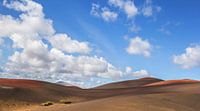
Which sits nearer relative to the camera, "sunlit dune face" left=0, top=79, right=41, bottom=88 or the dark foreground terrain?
the dark foreground terrain

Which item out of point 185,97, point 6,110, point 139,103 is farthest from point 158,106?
point 6,110

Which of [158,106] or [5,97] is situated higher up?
[5,97]

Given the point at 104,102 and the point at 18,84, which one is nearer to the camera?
the point at 104,102

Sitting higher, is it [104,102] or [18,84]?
[18,84]

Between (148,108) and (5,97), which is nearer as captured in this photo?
(148,108)

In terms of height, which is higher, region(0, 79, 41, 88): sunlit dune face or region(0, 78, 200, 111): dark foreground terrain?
region(0, 79, 41, 88): sunlit dune face

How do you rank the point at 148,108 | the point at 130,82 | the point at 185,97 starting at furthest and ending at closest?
the point at 130,82 → the point at 185,97 → the point at 148,108

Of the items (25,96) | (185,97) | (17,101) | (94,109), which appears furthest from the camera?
(25,96)

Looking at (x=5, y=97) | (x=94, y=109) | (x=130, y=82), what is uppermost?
(x=130, y=82)

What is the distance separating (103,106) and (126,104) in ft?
5.50

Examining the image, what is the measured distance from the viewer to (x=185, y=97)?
89.6 feet

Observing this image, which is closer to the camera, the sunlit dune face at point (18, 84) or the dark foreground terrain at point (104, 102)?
the dark foreground terrain at point (104, 102)

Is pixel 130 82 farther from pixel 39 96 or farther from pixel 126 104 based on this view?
pixel 126 104

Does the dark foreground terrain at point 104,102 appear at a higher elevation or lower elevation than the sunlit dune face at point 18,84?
lower
